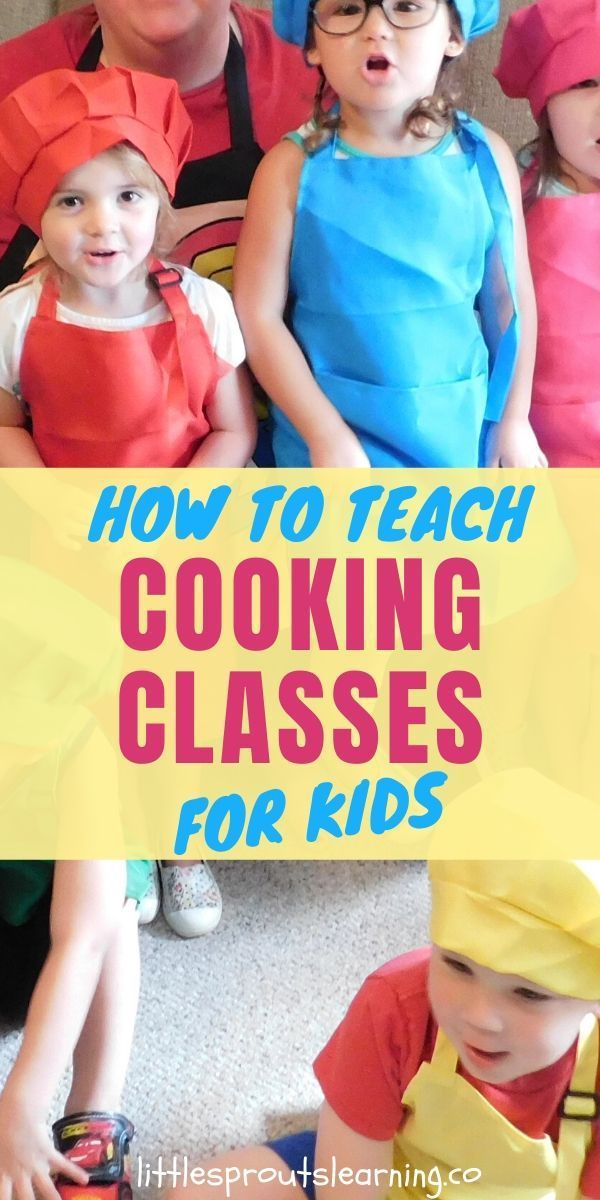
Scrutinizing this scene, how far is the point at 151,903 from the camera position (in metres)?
1.14

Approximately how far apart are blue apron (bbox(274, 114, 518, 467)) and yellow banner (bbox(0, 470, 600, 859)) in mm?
52

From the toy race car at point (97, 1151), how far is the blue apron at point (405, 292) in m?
0.59

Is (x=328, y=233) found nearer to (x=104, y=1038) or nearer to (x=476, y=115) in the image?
(x=476, y=115)

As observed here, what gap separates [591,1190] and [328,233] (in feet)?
2.53

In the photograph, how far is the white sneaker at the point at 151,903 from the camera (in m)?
1.12

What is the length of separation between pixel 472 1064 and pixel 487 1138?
0.25ft

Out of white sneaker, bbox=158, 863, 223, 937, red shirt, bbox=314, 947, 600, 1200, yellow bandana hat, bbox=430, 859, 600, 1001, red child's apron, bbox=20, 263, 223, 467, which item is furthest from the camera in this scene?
white sneaker, bbox=158, 863, 223, 937

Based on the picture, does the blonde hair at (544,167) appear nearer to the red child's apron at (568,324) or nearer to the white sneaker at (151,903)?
the red child's apron at (568,324)

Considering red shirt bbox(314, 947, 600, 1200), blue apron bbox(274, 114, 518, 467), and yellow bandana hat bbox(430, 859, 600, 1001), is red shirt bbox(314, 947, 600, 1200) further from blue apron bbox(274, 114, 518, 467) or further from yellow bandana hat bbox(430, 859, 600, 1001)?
blue apron bbox(274, 114, 518, 467)

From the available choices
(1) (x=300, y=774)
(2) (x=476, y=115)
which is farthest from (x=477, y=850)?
(2) (x=476, y=115)

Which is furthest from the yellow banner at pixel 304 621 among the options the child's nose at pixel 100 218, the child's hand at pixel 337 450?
the child's nose at pixel 100 218

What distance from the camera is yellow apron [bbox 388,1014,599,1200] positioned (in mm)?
719

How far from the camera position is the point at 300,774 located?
1127mm

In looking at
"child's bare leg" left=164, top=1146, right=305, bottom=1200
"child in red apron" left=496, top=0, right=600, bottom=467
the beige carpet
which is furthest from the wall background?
"child's bare leg" left=164, top=1146, right=305, bottom=1200
